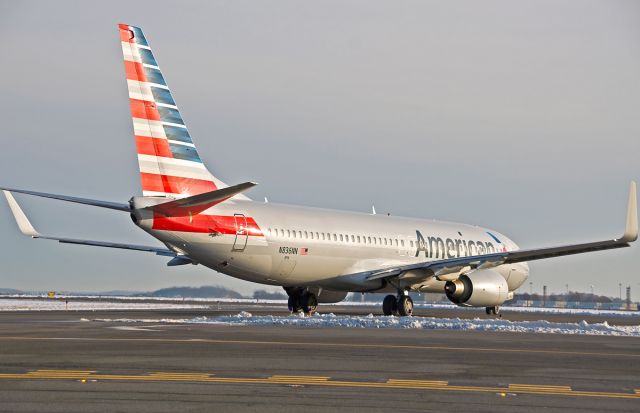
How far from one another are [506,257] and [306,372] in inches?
953

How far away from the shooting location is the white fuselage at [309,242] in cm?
3070

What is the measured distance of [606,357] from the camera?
16703 mm

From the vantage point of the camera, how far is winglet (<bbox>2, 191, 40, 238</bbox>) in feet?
115

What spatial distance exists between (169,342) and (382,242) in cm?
2158

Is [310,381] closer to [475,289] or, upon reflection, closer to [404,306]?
[475,289]

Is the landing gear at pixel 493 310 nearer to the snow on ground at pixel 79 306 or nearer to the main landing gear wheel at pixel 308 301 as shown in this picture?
the main landing gear wheel at pixel 308 301

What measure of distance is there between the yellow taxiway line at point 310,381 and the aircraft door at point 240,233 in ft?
63.8

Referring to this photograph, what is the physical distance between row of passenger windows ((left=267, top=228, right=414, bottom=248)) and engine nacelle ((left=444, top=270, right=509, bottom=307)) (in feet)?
11.4

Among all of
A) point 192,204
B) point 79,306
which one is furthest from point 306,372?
point 79,306

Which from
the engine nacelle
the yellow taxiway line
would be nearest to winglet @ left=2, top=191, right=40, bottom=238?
the engine nacelle

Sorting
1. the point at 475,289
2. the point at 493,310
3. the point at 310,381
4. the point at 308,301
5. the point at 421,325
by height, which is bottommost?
the point at 310,381

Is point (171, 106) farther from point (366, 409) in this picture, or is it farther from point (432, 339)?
point (366, 409)

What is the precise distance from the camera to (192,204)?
2903 cm

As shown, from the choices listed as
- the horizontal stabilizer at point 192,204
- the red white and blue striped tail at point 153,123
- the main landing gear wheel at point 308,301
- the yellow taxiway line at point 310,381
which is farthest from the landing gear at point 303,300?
the yellow taxiway line at point 310,381
